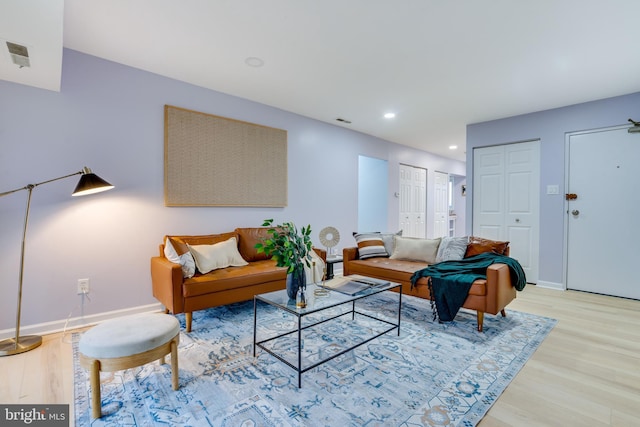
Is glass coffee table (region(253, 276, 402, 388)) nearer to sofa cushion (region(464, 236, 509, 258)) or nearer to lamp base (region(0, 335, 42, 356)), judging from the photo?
sofa cushion (region(464, 236, 509, 258))

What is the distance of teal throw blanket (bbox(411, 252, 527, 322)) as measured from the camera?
2.63 m

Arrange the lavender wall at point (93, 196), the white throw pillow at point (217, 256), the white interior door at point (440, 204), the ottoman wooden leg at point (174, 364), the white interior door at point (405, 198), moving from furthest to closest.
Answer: the white interior door at point (440, 204) < the white interior door at point (405, 198) < the white throw pillow at point (217, 256) < the lavender wall at point (93, 196) < the ottoman wooden leg at point (174, 364)

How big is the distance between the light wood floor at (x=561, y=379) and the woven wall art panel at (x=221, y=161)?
1.69m

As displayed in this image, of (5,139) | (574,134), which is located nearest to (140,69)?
(5,139)

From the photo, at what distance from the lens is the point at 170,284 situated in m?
2.48

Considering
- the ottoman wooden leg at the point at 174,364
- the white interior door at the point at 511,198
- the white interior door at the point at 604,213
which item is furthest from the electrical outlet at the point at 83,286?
the white interior door at the point at 604,213

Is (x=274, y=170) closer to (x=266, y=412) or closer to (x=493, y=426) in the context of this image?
(x=266, y=412)

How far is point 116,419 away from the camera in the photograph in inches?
59.5

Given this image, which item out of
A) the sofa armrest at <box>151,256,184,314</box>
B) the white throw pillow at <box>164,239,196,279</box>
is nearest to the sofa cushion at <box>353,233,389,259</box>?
the white throw pillow at <box>164,239,196,279</box>

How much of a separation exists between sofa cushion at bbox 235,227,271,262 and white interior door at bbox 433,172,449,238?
501 cm

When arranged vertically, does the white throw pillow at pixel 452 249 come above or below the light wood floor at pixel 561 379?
above

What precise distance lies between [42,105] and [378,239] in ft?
12.0

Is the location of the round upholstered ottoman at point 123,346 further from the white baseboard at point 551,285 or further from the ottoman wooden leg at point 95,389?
the white baseboard at point 551,285

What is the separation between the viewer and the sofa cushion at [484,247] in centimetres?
312
